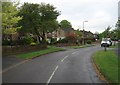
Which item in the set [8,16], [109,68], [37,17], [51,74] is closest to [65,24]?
[37,17]

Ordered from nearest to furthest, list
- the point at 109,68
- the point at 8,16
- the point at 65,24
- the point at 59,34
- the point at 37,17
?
→ the point at 109,68 < the point at 8,16 < the point at 37,17 < the point at 59,34 < the point at 65,24

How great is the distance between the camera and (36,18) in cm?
5772

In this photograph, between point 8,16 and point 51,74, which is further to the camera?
point 8,16

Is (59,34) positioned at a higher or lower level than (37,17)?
lower

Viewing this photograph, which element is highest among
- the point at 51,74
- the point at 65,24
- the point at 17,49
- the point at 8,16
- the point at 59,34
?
the point at 65,24

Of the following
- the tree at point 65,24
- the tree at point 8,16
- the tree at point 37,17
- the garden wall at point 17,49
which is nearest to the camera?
the tree at point 8,16

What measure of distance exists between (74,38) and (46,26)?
31.3 m

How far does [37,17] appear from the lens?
5794 centimetres

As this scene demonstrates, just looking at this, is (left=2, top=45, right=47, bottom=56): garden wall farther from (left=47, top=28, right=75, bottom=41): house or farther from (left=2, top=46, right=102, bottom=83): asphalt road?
(left=47, top=28, right=75, bottom=41): house

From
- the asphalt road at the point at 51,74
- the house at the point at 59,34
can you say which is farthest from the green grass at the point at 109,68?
the house at the point at 59,34

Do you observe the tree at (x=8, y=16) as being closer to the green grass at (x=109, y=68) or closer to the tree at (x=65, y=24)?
the green grass at (x=109, y=68)

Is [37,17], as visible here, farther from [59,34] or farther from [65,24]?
[65,24]

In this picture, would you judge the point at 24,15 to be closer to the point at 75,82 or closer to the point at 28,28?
the point at 28,28

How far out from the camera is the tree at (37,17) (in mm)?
57469
